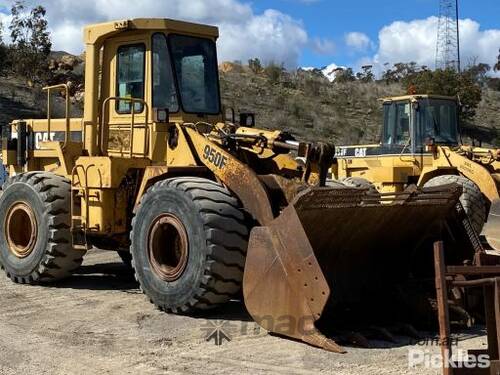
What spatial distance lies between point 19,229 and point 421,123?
771cm

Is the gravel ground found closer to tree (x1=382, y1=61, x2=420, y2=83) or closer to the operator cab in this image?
the operator cab

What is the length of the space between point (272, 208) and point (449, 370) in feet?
9.10

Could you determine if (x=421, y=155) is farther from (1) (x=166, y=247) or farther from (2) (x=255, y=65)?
(2) (x=255, y=65)

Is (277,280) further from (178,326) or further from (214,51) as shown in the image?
(214,51)

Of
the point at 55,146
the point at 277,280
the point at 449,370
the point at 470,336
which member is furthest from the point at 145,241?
the point at 449,370

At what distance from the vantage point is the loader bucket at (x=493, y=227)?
8.95 metres

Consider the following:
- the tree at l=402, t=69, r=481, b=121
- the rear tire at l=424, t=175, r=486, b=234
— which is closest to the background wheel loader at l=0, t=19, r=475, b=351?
the rear tire at l=424, t=175, r=486, b=234

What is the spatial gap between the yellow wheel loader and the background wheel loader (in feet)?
17.3

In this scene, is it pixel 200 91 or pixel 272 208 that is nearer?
pixel 272 208

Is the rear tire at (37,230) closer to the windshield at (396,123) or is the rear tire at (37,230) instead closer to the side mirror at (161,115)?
the side mirror at (161,115)

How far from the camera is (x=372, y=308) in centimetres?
720

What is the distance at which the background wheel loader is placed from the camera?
6.32m

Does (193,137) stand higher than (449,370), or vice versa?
(193,137)

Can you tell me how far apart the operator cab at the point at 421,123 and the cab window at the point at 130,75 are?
22.1ft
